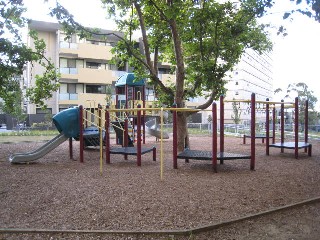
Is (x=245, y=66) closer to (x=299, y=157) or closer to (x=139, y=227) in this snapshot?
(x=299, y=157)

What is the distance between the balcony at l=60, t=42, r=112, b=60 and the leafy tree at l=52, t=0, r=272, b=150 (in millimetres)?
21150

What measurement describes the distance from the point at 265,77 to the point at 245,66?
25412mm

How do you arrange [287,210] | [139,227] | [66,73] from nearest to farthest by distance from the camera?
[139,227], [287,210], [66,73]

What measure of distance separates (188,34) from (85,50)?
23.6 m

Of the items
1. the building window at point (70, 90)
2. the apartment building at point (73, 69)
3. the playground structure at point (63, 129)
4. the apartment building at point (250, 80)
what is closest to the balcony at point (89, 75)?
the apartment building at point (73, 69)

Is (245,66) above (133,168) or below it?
above

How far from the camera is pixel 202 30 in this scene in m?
10.0

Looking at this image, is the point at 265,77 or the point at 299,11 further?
the point at 265,77

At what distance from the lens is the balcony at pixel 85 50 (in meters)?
31.5

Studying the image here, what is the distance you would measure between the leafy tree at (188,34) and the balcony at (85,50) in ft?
69.4

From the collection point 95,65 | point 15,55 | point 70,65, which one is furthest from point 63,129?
point 95,65

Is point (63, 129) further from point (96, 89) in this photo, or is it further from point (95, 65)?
point (95, 65)

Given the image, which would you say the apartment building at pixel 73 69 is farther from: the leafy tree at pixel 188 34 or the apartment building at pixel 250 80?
the leafy tree at pixel 188 34

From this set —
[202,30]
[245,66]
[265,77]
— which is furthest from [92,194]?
[265,77]
